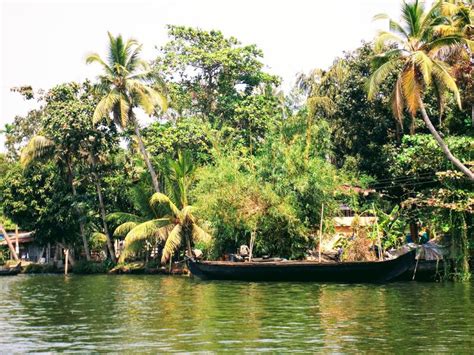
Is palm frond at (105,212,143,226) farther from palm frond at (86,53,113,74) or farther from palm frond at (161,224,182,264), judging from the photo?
palm frond at (86,53,113,74)

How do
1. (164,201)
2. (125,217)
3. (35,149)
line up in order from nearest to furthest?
(164,201) → (125,217) → (35,149)

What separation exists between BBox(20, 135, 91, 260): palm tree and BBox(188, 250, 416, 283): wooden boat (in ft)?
42.7

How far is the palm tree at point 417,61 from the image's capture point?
23000 millimetres

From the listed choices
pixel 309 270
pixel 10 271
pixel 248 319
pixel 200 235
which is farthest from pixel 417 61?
pixel 10 271

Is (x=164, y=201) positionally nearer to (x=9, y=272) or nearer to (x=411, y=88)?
(x=9, y=272)

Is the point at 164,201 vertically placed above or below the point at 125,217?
above

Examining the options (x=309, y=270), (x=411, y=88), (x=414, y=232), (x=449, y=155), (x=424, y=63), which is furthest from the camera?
(x=414, y=232)

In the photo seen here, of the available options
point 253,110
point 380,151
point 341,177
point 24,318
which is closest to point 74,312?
point 24,318

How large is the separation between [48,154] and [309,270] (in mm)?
19013

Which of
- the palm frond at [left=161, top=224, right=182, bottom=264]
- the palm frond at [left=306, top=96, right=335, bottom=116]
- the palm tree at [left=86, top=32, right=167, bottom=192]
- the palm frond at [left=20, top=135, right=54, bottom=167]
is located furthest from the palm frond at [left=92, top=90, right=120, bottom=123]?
the palm frond at [left=306, top=96, right=335, bottom=116]

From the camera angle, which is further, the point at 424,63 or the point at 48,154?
the point at 48,154

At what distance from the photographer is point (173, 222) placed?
3388 cm

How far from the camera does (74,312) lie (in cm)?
1752

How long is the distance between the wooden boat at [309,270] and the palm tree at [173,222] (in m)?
4.58
